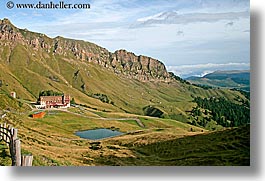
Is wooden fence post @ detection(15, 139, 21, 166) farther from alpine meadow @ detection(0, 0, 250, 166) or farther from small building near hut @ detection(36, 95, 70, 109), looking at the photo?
small building near hut @ detection(36, 95, 70, 109)

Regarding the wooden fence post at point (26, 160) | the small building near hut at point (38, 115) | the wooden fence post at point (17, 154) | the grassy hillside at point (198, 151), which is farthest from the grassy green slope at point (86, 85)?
the wooden fence post at point (26, 160)

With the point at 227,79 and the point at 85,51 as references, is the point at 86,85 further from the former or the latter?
the point at 227,79

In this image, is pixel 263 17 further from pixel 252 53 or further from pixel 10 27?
pixel 10 27

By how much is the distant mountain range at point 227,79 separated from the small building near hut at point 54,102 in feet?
5.04

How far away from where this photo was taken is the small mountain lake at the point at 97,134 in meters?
5.77

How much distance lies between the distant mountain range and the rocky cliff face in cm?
42

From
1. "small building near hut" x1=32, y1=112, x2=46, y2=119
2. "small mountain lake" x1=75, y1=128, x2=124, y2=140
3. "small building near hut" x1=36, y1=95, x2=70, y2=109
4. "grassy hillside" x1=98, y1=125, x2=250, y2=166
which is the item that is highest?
"small building near hut" x1=36, y1=95, x2=70, y2=109

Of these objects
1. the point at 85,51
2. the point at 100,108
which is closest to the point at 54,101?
the point at 100,108

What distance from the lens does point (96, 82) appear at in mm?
5867

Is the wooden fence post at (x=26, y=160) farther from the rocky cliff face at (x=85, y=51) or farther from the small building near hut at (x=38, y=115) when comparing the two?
the rocky cliff face at (x=85, y=51)

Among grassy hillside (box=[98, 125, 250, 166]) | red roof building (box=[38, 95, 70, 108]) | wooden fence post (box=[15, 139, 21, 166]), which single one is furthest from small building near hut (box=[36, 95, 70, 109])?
grassy hillside (box=[98, 125, 250, 166])

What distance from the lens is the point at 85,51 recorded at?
19.1ft

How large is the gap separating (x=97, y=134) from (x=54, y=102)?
0.65 meters

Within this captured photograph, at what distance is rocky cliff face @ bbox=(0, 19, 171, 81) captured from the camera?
577cm
